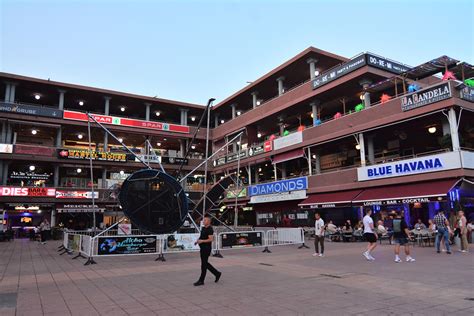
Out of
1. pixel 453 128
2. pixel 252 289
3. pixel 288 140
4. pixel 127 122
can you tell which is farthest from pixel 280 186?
pixel 252 289

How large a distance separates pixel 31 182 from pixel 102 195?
7.80 metres

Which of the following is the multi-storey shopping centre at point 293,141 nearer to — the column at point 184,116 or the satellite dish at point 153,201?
the column at point 184,116

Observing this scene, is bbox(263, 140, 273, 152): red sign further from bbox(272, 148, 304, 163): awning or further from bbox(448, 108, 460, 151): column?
bbox(448, 108, 460, 151): column

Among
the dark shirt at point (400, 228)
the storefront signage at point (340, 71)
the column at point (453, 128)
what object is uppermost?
the storefront signage at point (340, 71)

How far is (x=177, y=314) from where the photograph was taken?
21.9 feet

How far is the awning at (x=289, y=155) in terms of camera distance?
34.6 meters

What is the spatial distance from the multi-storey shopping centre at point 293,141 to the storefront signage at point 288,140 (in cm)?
11

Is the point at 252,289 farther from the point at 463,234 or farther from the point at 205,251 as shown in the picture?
the point at 463,234

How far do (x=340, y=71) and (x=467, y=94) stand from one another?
1030cm

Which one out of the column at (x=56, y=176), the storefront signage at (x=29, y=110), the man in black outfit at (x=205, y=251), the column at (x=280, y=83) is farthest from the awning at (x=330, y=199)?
the storefront signage at (x=29, y=110)

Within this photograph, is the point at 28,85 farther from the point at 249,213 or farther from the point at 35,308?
the point at 35,308

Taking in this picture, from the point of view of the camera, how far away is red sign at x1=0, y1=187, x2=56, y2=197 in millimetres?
37938

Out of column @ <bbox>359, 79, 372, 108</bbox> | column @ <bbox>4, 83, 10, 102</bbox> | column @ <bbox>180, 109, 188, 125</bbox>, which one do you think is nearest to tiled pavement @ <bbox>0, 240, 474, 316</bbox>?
column @ <bbox>359, 79, 372, 108</bbox>

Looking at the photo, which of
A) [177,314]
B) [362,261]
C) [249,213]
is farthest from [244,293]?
[249,213]
